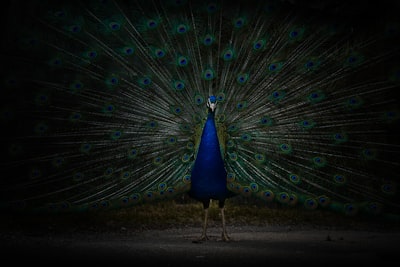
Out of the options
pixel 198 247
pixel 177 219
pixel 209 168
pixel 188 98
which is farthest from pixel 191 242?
pixel 177 219

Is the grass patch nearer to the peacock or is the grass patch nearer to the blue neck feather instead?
the peacock

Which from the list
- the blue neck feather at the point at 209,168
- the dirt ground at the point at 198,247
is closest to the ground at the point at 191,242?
the dirt ground at the point at 198,247

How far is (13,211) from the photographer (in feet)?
17.6

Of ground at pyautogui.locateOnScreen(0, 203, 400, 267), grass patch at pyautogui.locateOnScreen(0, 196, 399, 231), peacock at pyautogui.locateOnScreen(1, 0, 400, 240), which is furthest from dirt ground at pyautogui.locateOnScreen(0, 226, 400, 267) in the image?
peacock at pyautogui.locateOnScreen(1, 0, 400, 240)

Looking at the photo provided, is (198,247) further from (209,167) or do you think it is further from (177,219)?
(177,219)

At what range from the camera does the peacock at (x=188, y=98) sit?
5.82 meters

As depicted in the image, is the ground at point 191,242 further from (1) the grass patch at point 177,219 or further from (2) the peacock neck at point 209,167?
(2) the peacock neck at point 209,167

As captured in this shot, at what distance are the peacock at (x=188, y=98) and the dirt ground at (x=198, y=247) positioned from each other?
0.54 metres

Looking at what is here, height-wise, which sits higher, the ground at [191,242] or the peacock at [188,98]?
the peacock at [188,98]

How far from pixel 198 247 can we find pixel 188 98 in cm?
178

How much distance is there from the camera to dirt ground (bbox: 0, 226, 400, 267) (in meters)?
4.34

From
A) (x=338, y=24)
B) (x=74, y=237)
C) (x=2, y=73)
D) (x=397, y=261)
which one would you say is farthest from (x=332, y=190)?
(x=2, y=73)

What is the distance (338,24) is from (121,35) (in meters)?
2.60

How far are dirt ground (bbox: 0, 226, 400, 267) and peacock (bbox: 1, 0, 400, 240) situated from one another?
1.79 ft
